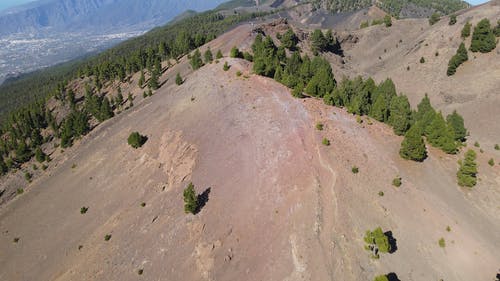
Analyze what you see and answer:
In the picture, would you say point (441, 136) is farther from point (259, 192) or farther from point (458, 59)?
point (458, 59)

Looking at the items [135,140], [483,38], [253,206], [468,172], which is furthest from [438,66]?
[135,140]

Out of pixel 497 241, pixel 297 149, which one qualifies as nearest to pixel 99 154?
pixel 297 149

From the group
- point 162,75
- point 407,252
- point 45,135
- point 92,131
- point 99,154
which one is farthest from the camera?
point 45,135

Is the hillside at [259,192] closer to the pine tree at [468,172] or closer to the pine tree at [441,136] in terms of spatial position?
the pine tree at [468,172]

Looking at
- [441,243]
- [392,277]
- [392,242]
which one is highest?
[392,242]

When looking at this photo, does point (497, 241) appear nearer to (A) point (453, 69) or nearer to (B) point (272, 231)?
(B) point (272, 231)

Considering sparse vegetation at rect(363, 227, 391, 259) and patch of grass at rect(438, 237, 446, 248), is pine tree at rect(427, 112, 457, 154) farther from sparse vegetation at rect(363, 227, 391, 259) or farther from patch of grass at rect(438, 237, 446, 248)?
sparse vegetation at rect(363, 227, 391, 259)
